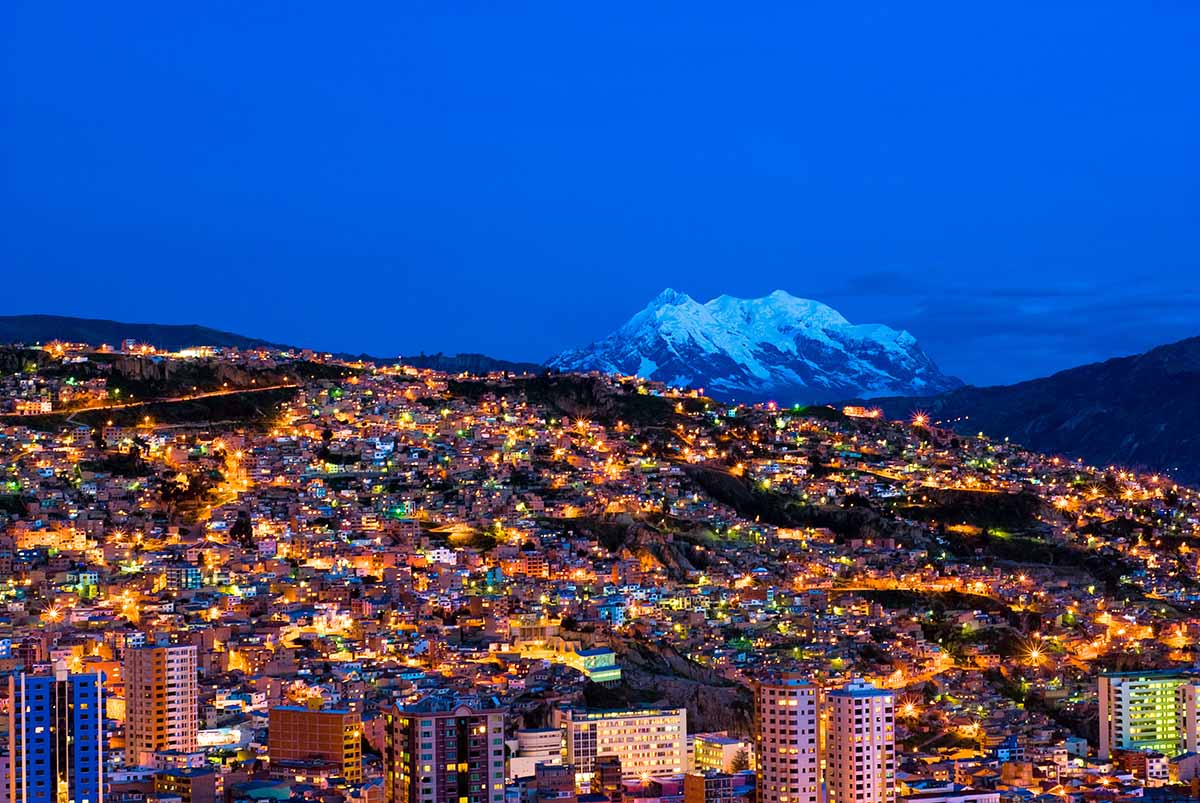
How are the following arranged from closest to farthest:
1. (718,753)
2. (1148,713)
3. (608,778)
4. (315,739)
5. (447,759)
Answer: (447,759)
(608,778)
(315,739)
(718,753)
(1148,713)

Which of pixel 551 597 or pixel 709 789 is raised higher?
pixel 551 597

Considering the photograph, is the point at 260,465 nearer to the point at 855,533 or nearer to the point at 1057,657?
the point at 855,533

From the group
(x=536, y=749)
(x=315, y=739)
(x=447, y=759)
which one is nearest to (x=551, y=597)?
(x=536, y=749)

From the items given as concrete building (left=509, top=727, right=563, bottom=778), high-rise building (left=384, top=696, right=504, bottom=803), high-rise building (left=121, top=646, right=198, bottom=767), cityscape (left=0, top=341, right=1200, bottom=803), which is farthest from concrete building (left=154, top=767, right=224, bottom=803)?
concrete building (left=509, top=727, right=563, bottom=778)

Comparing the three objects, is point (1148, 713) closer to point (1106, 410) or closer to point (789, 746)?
point (789, 746)

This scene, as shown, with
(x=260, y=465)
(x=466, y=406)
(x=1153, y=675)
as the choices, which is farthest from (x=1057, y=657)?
(x=466, y=406)

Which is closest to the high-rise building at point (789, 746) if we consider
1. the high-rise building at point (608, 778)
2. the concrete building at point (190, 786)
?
the high-rise building at point (608, 778)
